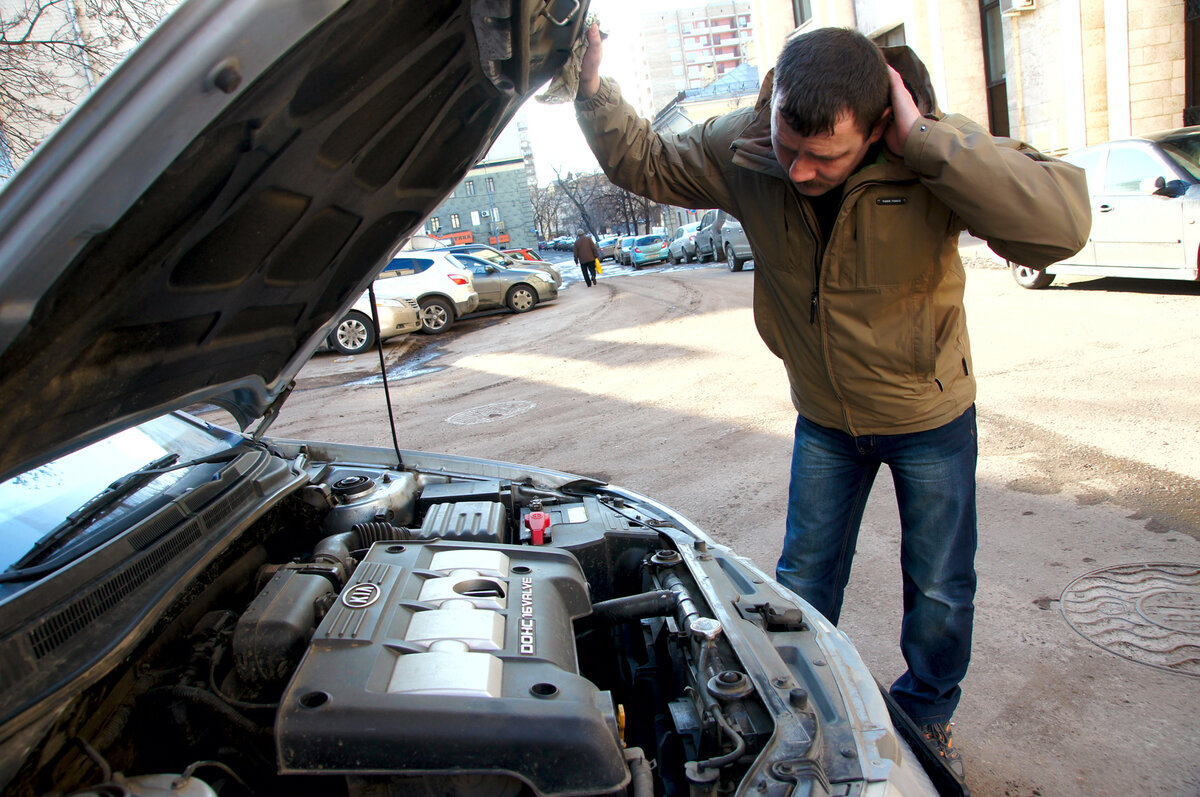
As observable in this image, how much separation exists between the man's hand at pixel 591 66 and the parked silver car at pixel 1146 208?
6.75 meters

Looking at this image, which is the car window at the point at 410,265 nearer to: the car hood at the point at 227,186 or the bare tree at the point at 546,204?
the car hood at the point at 227,186

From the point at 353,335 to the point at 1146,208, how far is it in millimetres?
10120

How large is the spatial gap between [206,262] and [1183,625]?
333cm

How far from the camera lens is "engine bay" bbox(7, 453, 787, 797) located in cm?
137

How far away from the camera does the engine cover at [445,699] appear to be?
1.37 meters

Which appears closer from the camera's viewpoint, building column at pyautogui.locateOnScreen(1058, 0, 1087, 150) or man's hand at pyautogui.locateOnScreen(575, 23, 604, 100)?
man's hand at pyautogui.locateOnScreen(575, 23, 604, 100)

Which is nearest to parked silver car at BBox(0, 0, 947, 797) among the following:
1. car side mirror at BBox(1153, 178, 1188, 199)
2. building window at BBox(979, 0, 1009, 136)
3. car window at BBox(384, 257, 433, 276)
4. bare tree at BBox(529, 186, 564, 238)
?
car side mirror at BBox(1153, 178, 1188, 199)

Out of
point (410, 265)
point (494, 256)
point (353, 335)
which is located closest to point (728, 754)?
point (353, 335)

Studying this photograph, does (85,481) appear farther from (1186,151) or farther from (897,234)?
(1186,151)

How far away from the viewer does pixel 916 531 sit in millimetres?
2246

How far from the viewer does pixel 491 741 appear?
4.49ft

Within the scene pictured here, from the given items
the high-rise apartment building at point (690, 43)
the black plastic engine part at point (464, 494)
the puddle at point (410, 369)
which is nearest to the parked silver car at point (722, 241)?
the puddle at point (410, 369)

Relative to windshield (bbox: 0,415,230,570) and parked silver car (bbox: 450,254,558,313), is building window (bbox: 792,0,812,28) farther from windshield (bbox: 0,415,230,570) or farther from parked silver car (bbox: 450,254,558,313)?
windshield (bbox: 0,415,230,570)

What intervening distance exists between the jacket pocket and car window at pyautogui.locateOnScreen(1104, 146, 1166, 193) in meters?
7.60
